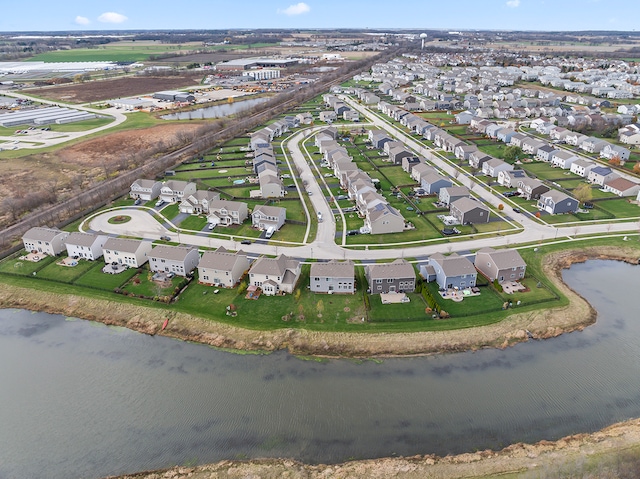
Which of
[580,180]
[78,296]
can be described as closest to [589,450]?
[78,296]

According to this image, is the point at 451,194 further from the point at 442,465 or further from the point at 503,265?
the point at 442,465

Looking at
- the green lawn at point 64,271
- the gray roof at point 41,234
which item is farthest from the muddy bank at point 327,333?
the gray roof at point 41,234

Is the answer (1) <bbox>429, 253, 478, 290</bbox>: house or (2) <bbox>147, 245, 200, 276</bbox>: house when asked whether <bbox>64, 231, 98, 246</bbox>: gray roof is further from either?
(1) <bbox>429, 253, 478, 290</bbox>: house

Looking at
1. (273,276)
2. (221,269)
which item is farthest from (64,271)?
(273,276)

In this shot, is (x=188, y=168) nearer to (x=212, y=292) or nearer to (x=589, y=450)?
(x=212, y=292)

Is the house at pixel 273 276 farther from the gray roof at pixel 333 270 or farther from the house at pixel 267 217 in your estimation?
the house at pixel 267 217

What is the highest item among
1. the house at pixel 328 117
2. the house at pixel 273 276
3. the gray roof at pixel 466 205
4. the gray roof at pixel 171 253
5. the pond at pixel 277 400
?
Answer: the house at pixel 328 117
